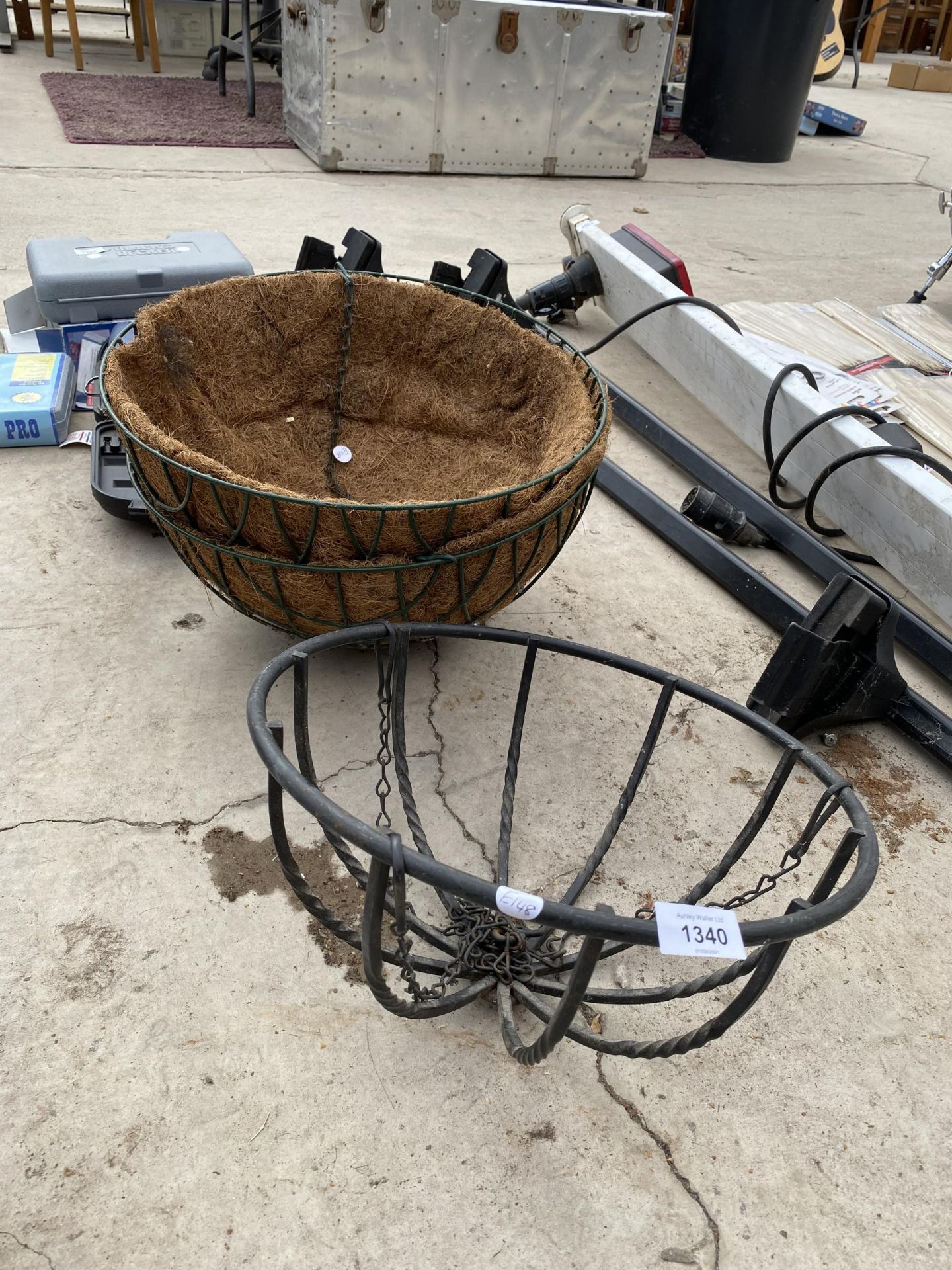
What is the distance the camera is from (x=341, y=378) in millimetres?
2104

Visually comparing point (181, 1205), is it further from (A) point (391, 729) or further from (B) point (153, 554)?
(B) point (153, 554)

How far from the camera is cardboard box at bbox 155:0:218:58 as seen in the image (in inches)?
270

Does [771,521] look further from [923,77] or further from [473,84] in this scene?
[923,77]

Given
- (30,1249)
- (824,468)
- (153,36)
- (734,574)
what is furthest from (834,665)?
(153,36)

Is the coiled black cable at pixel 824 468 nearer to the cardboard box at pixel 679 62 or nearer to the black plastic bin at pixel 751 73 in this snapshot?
the black plastic bin at pixel 751 73

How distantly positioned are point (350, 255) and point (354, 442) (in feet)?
2.00

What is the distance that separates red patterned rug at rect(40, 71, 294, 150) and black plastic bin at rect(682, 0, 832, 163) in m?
2.54

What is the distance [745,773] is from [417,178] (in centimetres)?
426

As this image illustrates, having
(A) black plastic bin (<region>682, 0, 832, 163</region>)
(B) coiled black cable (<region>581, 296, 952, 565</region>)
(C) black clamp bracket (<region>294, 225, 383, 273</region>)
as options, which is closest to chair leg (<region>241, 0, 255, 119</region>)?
(A) black plastic bin (<region>682, 0, 832, 163</region>)

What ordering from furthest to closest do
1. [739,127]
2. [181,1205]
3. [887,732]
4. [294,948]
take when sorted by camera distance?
[739,127]
[887,732]
[294,948]
[181,1205]

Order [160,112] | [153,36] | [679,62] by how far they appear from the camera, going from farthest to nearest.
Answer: [679,62] → [153,36] → [160,112]

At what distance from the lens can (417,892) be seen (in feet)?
4.54

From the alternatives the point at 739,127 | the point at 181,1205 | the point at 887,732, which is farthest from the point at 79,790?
the point at 739,127

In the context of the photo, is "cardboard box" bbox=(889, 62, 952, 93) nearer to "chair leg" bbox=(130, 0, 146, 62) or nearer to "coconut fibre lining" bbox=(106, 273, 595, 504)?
"chair leg" bbox=(130, 0, 146, 62)
